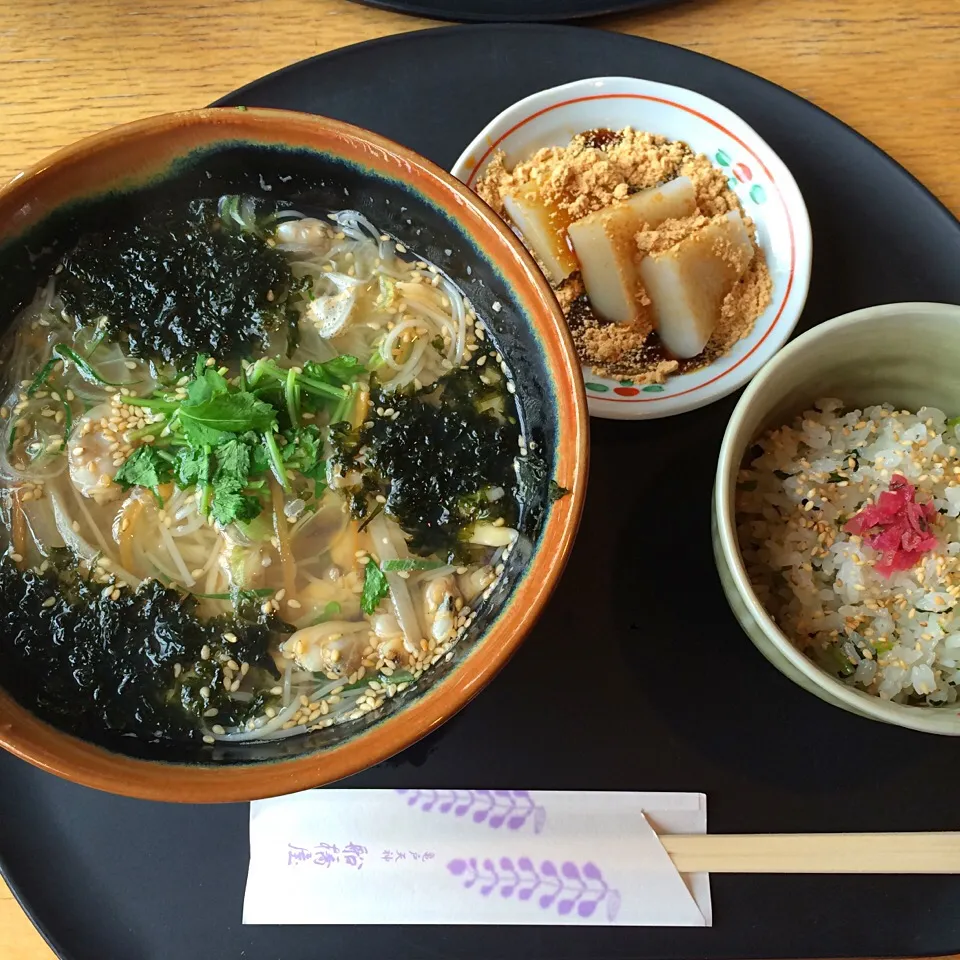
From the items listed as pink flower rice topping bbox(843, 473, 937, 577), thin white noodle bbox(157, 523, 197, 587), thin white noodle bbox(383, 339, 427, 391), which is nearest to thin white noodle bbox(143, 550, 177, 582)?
thin white noodle bbox(157, 523, 197, 587)

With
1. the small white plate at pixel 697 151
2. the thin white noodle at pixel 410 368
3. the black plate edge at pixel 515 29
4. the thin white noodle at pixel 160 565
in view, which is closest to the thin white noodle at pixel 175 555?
the thin white noodle at pixel 160 565

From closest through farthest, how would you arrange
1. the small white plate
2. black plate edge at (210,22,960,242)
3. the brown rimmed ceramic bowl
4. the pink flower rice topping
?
the brown rimmed ceramic bowl → the pink flower rice topping → the small white plate → black plate edge at (210,22,960,242)

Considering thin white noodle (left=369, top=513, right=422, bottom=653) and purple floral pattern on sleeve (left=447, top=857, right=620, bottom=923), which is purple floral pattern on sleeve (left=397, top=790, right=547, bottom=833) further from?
thin white noodle (left=369, top=513, right=422, bottom=653)

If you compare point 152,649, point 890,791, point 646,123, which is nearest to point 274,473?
point 152,649

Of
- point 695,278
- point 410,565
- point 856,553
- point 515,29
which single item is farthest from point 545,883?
point 515,29

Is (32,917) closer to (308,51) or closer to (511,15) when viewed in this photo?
(308,51)

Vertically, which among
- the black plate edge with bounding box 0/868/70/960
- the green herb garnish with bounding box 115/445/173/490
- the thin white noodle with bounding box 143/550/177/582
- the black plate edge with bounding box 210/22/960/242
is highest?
the black plate edge with bounding box 210/22/960/242

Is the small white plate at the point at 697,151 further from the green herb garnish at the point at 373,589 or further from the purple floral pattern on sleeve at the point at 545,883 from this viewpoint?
the purple floral pattern on sleeve at the point at 545,883
